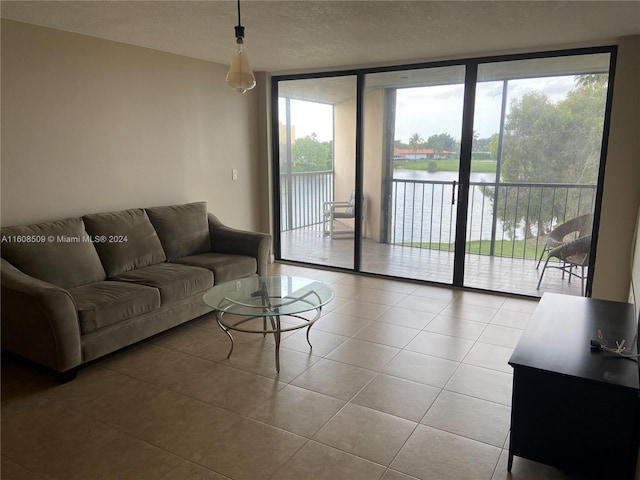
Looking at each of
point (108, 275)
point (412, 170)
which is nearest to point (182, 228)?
point (108, 275)

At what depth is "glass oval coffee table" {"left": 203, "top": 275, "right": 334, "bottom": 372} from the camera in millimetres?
2885

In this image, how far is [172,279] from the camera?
352 centimetres

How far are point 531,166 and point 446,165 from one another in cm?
82

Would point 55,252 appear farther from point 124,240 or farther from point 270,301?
point 270,301

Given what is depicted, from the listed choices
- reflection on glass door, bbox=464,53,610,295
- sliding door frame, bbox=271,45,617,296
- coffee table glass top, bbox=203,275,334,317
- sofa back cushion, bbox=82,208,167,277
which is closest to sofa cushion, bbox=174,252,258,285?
sofa back cushion, bbox=82,208,167,277

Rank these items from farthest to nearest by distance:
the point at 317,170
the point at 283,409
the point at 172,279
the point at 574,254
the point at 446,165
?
the point at 317,170
the point at 446,165
the point at 574,254
the point at 172,279
the point at 283,409

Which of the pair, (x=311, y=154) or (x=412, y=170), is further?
(x=311, y=154)

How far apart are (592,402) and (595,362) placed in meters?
0.17

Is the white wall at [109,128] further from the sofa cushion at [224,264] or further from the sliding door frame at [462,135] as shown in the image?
the sofa cushion at [224,264]

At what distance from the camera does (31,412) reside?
2.52 metres

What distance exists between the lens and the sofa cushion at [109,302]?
2885 mm

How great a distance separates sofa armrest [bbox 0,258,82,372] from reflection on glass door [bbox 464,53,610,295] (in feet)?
12.1

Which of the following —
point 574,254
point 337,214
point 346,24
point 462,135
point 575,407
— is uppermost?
point 346,24

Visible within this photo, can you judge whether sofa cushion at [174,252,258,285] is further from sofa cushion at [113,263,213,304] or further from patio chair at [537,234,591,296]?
patio chair at [537,234,591,296]
